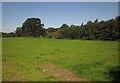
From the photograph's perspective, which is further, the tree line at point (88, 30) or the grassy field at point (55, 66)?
the tree line at point (88, 30)

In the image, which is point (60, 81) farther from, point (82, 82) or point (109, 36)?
point (109, 36)

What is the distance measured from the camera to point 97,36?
3009 inches

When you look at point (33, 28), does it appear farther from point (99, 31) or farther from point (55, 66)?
point (55, 66)

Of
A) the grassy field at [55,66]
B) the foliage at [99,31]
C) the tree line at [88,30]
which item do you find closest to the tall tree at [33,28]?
the tree line at [88,30]

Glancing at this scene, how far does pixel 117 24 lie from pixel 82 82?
6894 cm

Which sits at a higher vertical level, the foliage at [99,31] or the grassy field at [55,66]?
the foliage at [99,31]

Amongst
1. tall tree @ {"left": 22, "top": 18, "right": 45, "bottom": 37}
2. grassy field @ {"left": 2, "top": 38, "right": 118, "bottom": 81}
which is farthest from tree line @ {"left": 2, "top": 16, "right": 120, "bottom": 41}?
grassy field @ {"left": 2, "top": 38, "right": 118, "bottom": 81}

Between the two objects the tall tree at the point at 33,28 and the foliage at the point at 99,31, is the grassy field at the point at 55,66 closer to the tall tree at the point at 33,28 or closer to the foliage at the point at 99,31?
the foliage at the point at 99,31

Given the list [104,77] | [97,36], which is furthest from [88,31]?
[104,77]

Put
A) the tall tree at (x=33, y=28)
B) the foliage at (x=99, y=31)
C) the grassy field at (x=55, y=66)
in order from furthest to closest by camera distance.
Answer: the tall tree at (x=33, y=28)
the foliage at (x=99, y=31)
the grassy field at (x=55, y=66)

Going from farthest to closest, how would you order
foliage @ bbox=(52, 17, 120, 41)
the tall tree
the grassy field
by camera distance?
the tall tree, foliage @ bbox=(52, 17, 120, 41), the grassy field

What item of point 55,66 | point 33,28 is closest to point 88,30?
point 33,28

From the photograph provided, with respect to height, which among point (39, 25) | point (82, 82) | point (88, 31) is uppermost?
point (39, 25)

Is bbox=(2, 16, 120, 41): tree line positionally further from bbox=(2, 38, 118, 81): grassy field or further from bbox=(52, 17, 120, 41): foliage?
bbox=(2, 38, 118, 81): grassy field
